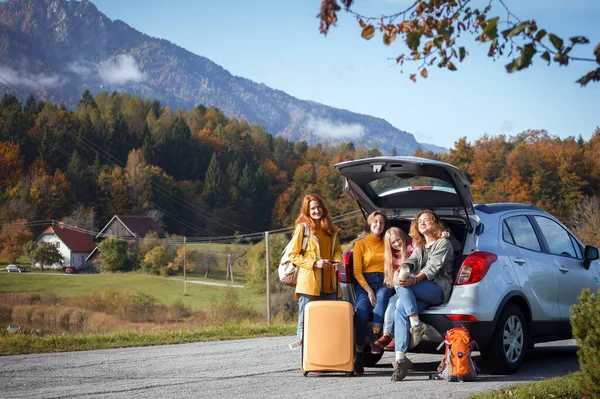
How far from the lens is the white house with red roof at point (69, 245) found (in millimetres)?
96500

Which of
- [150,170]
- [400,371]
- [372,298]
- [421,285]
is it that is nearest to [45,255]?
[150,170]

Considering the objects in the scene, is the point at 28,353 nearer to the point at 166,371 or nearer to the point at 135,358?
the point at 135,358

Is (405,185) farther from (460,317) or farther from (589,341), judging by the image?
(589,341)

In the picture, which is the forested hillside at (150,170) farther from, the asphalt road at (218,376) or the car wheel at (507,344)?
the car wheel at (507,344)

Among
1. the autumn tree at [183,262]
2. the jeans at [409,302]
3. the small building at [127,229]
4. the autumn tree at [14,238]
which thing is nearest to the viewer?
the jeans at [409,302]

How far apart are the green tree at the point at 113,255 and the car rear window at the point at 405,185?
296 ft

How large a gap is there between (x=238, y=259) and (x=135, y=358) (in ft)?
262

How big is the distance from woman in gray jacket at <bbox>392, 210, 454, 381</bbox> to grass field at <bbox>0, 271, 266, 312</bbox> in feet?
187

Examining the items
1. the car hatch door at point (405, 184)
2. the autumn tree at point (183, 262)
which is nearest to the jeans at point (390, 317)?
the car hatch door at point (405, 184)

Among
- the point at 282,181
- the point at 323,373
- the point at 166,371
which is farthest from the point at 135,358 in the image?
the point at 282,181

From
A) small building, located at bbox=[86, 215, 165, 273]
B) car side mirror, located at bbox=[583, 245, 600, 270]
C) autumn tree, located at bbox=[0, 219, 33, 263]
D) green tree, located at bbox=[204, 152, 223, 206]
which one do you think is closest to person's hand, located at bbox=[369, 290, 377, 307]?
car side mirror, located at bbox=[583, 245, 600, 270]

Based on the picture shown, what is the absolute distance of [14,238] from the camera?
94375mm

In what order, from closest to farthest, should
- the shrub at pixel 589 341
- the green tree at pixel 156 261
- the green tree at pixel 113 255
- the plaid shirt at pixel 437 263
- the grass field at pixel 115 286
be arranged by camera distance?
the shrub at pixel 589 341 → the plaid shirt at pixel 437 263 → the grass field at pixel 115 286 → the green tree at pixel 156 261 → the green tree at pixel 113 255

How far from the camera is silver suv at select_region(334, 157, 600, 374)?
26.7 ft
